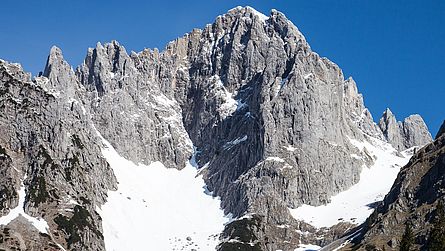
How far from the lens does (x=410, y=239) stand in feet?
616

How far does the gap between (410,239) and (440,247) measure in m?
16.7

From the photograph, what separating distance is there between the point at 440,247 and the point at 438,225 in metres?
14.8

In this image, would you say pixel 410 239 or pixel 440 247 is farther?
pixel 410 239

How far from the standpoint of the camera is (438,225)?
18525cm

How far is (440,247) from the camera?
562ft

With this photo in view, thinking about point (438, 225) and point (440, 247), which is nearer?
point (440, 247)

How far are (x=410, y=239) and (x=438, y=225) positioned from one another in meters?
7.78
